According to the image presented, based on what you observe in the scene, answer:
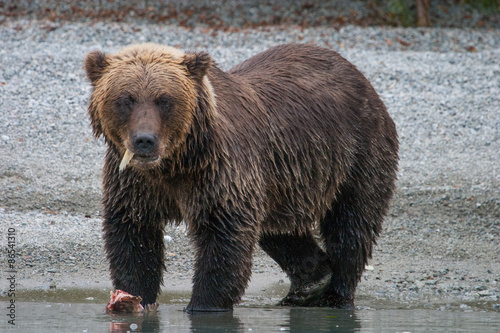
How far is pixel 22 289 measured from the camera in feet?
23.3

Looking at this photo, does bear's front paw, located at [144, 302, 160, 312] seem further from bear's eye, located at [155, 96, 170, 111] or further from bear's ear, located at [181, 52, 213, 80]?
bear's ear, located at [181, 52, 213, 80]

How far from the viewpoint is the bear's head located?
5375 mm

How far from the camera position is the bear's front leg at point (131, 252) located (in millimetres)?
5953

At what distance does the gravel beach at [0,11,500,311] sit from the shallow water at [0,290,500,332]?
636mm

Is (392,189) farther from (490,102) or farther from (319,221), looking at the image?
(490,102)

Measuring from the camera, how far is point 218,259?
19.2 feet

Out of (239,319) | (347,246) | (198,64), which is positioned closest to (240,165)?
(198,64)

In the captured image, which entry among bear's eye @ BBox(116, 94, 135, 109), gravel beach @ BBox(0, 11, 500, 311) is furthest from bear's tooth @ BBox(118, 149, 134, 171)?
gravel beach @ BBox(0, 11, 500, 311)

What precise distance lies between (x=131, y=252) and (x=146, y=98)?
4.07 ft

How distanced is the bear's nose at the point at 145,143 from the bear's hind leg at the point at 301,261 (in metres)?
2.26

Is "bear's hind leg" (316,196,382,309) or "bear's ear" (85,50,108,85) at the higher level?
"bear's ear" (85,50,108,85)

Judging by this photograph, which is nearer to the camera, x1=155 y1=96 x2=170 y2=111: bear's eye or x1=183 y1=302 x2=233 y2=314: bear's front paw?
x1=155 y1=96 x2=170 y2=111: bear's eye

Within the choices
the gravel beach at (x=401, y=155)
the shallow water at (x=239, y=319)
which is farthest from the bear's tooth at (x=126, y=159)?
the gravel beach at (x=401, y=155)

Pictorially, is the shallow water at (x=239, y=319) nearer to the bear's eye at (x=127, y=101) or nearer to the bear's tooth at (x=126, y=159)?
the bear's tooth at (x=126, y=159)
